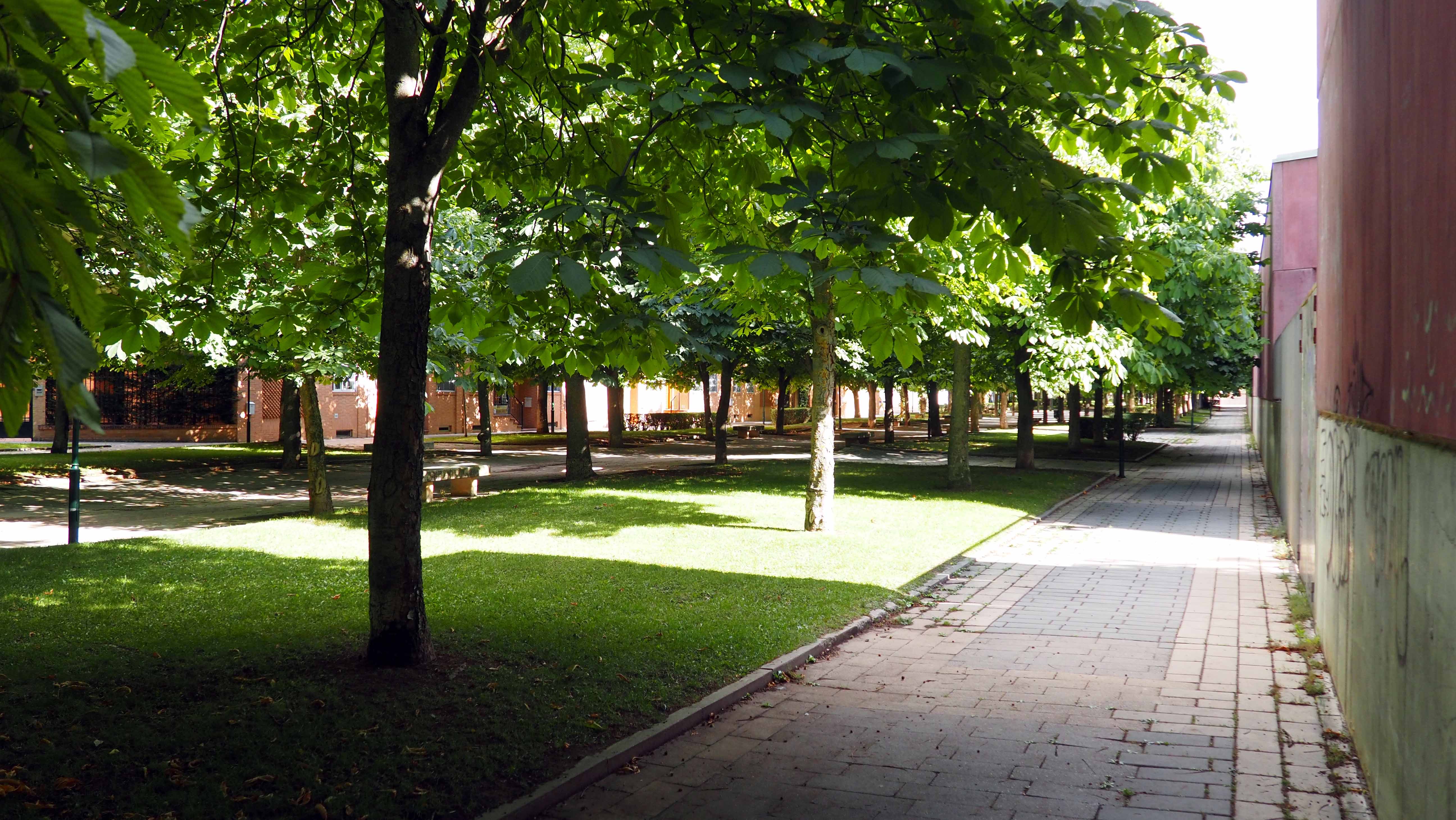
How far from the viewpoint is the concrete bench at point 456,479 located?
1873cm

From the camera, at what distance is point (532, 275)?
335 cm

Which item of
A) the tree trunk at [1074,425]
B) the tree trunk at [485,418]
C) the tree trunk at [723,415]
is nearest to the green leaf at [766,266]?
the tree trunk at [723,415]

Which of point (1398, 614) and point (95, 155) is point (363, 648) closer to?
point (95, 155)

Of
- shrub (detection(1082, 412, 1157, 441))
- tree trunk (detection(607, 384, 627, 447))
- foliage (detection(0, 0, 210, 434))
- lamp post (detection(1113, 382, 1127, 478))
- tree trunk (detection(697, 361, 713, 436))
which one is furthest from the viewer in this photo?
shrub (detection(1082, 412, 1157, 441))

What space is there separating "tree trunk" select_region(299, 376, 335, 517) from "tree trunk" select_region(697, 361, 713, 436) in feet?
40.4

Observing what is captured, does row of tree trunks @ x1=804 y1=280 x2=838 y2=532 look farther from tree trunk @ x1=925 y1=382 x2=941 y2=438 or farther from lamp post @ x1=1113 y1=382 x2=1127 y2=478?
tree trunk @ x1=925 y1=382 x2=941 y2=438

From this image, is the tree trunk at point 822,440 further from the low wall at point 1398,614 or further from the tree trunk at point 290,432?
the tree trunk at point 290,432

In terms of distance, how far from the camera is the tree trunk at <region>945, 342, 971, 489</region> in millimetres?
20469

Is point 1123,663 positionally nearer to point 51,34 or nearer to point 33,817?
point 33,817

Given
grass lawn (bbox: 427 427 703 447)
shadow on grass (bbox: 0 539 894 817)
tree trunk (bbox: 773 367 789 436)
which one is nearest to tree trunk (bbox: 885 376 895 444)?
tree trunk (bbox: 773 367 789 436)

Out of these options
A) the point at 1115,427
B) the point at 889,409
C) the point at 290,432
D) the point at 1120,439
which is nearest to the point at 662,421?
the point at 889,409

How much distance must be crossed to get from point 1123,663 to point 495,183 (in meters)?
5.82

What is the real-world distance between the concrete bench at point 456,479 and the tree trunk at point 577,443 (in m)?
2.59

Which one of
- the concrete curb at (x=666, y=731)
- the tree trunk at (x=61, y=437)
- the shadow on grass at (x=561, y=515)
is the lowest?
the concrete curb at (x=666, y=731)
